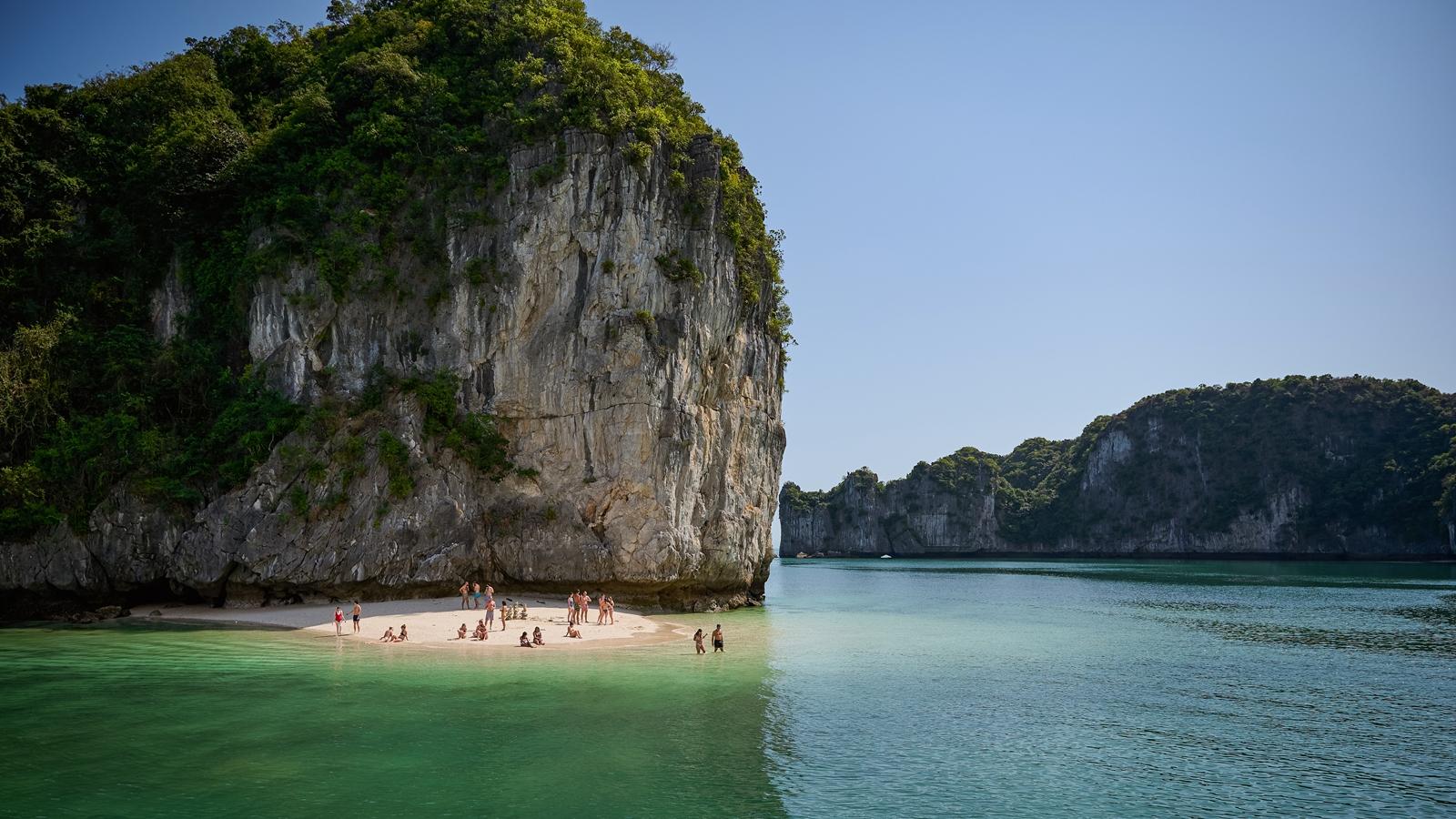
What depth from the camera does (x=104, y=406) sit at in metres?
35.9

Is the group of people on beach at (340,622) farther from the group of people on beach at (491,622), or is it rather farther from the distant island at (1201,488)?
the distant island at (1201,488)

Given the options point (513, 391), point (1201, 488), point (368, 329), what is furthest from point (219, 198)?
point (1201, 488)

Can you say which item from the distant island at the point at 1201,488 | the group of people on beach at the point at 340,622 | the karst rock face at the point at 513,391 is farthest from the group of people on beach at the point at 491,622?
the distant island at the point at 1201,488

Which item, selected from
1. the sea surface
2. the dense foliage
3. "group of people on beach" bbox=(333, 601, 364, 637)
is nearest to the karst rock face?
the dense foliage

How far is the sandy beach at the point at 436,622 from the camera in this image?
29.5 metres

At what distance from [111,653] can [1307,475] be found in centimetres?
13337

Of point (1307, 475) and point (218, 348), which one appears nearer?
point (218, 348)

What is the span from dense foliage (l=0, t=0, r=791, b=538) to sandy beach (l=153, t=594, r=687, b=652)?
487cm

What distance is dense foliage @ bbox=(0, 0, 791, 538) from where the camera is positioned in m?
34.8

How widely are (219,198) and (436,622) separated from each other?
74.7 feet

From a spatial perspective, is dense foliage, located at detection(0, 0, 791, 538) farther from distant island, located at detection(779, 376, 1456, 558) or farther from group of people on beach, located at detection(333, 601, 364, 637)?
distant island, located at detection(779, 376, 1456, 558)

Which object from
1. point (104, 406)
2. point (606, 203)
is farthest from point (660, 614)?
point (104, 406)

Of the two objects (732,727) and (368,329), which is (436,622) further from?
(732,727)

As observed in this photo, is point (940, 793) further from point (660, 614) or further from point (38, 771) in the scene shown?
point (660, 614)
